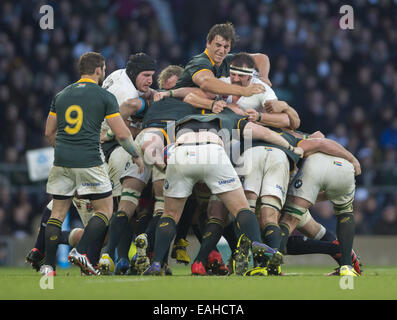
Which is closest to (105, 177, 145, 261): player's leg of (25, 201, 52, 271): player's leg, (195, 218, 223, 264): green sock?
(195, 218, 223, 264): green sock

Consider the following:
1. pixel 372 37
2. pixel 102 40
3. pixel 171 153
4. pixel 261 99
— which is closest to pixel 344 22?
pixel 372 37

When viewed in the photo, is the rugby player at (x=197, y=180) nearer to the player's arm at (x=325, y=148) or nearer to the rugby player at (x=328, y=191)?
the rugby player at (x=328, y=191)

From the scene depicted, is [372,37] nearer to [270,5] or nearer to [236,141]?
[270,5]

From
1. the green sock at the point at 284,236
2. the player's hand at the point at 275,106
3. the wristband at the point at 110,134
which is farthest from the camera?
the wristband at the point at 110,134

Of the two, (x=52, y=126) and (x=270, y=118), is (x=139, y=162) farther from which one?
(x=270, y=118)

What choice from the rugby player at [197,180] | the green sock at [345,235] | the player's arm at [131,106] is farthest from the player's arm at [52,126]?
the green sock at [345,235]

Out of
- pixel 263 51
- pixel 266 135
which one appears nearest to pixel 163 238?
pixel 266 135

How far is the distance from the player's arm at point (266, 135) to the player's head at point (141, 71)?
148 centimetres

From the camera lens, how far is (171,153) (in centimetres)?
746

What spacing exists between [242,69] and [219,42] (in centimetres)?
68

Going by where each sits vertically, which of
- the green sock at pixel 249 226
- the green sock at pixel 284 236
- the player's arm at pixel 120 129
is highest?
the player's arm at pixel 120 129

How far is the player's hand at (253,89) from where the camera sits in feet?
27.0

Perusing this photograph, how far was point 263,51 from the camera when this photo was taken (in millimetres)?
17016
